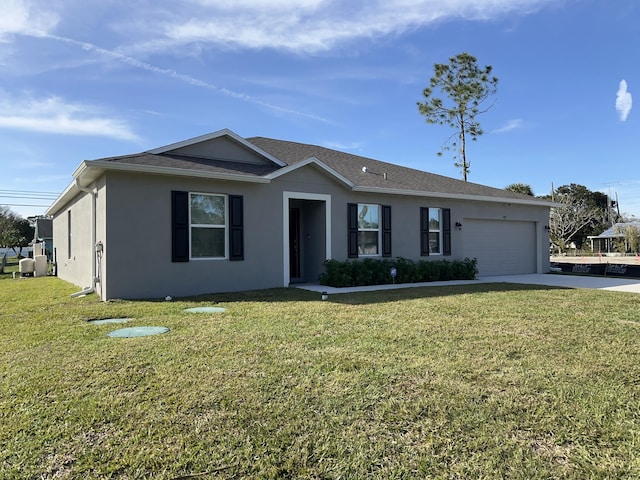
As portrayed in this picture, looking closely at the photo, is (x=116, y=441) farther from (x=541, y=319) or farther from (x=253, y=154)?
(x=253, y=154)

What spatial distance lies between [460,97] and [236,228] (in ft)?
70.2

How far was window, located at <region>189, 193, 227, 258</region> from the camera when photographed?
9.37 metres

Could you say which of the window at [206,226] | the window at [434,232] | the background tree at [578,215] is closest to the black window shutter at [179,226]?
the window at [206,226]

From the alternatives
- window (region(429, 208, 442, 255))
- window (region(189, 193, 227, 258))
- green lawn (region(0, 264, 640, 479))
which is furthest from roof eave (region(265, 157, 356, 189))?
green lawn (region(0, 264, 640, 479))

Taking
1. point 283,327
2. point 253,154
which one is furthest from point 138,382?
point 253,154

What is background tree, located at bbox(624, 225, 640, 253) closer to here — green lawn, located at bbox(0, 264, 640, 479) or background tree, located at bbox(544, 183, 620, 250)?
background tree, located at bbox(544, 183, 620, 250)

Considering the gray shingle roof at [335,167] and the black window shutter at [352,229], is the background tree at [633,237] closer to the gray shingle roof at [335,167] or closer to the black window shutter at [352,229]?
the gray shingle roof at [335,167]

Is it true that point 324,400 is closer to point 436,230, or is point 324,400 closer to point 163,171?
point 163,171

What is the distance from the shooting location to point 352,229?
11.6 meters

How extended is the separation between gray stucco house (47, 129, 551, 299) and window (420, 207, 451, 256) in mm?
34

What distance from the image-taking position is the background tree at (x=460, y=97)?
25484 millimetres

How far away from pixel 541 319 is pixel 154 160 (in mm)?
Result: 8077

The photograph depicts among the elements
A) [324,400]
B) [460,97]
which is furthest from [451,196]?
[460,97]

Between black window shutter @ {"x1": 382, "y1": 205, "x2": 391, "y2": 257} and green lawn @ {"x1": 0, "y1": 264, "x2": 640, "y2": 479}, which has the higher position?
black window shutter @ {"x1": 382, "y1": 205, "x2": 391, "y2": 257}
